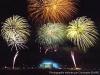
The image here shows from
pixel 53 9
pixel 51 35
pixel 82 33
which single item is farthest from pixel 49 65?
pixel 53 9

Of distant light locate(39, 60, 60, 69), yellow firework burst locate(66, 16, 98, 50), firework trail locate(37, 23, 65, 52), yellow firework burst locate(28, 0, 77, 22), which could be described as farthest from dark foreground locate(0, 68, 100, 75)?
yellow firework burst locate(28, 0, 77, 22)

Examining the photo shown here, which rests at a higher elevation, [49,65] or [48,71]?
[49,65]

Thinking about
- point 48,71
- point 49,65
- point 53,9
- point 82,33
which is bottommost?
point 48,71

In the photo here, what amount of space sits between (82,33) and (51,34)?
56.0 inches

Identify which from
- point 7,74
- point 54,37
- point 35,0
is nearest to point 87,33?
point 54,37

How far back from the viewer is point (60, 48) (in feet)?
37.6

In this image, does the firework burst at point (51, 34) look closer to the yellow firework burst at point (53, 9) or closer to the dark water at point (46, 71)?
the yellow firework burst at point (53, 9)

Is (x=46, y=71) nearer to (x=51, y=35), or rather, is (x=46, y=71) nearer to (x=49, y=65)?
(x=49, y=65)

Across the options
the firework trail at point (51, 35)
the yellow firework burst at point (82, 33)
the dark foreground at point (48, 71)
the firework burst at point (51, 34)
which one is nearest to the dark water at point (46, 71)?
the dark foreground at point (48, 71)

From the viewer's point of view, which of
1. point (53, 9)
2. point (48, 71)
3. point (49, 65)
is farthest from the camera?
point (49, 65)

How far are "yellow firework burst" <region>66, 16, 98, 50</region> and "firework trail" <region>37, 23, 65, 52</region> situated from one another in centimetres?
44

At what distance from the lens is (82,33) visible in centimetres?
A: 977

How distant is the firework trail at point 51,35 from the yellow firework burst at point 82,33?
1.46ft

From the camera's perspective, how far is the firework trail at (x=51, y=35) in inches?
400
